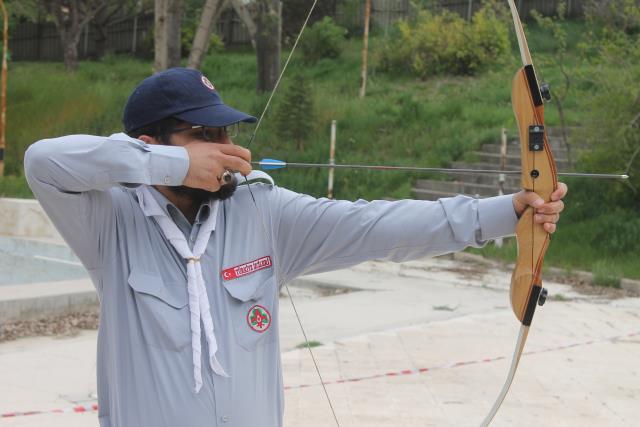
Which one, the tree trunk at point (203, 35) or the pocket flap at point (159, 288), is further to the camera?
the tree trunk at point (203, 35)

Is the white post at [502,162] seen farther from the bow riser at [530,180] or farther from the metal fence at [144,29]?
the bow riser at [530,180]

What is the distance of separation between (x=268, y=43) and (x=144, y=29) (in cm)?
1786

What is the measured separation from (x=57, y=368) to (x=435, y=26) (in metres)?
14.8

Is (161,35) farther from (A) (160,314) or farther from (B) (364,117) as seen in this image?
(A) (160,314)

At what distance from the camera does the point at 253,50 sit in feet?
63.0

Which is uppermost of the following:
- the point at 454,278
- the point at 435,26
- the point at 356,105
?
the point at 435,26

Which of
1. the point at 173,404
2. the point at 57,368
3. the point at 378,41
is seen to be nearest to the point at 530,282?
the point at 173,404

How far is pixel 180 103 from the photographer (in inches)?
88.1

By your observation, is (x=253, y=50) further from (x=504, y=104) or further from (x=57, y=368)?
(x=57, y=368)

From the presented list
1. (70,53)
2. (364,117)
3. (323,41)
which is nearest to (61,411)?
(364,117)

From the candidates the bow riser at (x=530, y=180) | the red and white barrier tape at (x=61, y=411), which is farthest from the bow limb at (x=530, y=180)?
the red and white barrier tape at (x=61, y=411)

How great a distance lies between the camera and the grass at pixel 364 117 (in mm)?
14203

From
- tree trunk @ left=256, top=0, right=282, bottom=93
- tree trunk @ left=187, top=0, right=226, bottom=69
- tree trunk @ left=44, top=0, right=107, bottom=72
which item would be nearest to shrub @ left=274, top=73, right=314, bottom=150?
tree trunk @ left=256, top=0, right=282, bottom=93

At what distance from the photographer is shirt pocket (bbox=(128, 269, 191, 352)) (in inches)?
82.8
